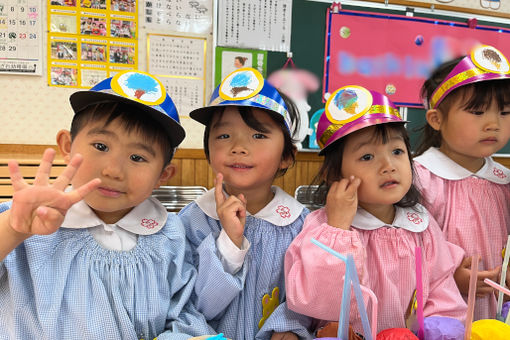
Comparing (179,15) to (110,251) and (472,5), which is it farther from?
(472,5)

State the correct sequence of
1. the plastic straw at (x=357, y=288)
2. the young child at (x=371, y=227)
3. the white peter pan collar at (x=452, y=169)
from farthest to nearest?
the white peter pan collar at (x=452, y=169), the young child at (x=371, y=227), the plastic straw at (x=357, y=288)

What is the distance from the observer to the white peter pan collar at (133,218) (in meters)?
0.91

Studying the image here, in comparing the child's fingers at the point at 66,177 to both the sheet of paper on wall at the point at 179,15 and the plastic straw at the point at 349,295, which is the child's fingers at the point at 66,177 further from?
the sheet of paper on wall at the point at 179,15

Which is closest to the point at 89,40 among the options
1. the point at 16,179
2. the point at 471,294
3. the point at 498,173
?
the point at 16,179

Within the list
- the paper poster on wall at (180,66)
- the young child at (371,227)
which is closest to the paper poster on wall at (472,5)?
the paper poster on wall at (180,66)

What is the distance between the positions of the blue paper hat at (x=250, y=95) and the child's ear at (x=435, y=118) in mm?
552

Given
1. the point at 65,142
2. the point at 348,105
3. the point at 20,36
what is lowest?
the point at 65,142

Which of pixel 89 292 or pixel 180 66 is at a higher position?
pixel 180 66

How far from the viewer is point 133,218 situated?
981 mm

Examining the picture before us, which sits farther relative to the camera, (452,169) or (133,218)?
(452,169)

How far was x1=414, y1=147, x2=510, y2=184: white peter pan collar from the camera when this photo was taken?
4.28 feet

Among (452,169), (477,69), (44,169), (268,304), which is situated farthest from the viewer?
(452,169)

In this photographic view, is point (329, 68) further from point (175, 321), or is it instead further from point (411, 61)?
point (175, 321)

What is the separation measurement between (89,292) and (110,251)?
0.10 m
